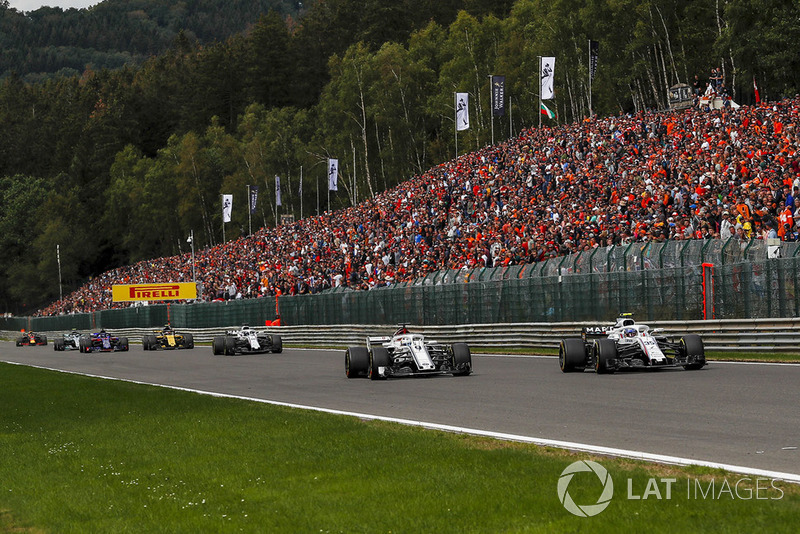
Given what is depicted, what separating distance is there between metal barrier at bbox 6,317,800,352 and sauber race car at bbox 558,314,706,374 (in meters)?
2.86

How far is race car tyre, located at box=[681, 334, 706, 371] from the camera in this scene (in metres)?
18.8

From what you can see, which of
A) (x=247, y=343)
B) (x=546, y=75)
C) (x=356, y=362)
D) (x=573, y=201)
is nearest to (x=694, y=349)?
(x=356, y=362)

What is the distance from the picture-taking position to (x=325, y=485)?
842cm

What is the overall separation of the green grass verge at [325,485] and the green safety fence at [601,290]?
11.5 m

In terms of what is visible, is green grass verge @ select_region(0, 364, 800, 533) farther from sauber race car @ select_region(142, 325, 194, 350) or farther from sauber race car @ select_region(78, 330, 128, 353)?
sauber race car @ select_region(78, 330, 128, 353)

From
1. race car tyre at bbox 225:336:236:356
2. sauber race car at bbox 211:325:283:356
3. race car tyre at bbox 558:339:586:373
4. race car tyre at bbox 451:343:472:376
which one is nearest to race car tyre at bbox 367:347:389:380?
race car tyre at bbox 451:343:472:376

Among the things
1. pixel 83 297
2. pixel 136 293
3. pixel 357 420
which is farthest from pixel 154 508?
pixel 83 297

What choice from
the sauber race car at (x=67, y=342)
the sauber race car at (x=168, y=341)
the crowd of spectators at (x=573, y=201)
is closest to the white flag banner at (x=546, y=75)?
the crowd of spectators at (x=573, y=201)

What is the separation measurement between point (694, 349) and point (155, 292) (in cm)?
5413

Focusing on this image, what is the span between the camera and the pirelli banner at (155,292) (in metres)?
65.8

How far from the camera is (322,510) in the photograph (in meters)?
7.35

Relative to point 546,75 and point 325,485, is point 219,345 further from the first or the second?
point 325,485

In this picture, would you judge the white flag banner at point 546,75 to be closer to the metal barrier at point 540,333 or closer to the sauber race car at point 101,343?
the metal barrier at point 540,333

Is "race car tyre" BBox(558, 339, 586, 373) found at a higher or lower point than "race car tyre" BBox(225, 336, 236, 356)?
higher
